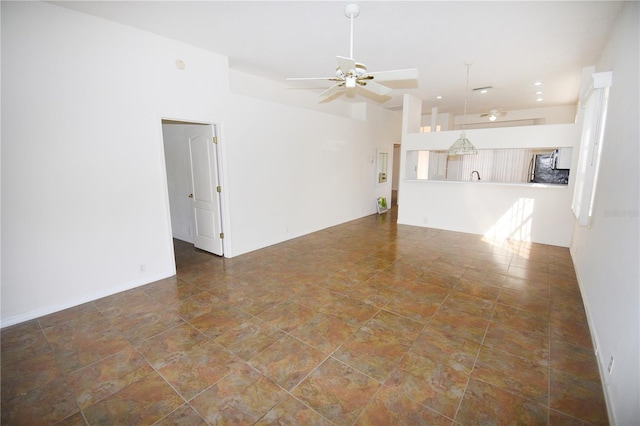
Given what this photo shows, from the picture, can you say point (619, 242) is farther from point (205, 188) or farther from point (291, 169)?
point (205, 188)

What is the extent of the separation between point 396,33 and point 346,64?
51.7 inches

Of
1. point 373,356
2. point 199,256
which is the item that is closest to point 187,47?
point 199,256

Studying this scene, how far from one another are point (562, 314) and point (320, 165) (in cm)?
461

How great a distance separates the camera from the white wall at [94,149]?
8.71 ft

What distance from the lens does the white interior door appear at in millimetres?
4395

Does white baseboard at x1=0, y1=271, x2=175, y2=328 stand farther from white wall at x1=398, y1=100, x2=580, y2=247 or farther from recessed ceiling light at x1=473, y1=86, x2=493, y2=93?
recessed ceiling light at x1=473, y1=86, x2=493, y2=93

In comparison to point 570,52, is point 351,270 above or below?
below

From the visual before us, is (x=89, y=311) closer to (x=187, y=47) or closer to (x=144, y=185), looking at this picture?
(x=144, y=185)

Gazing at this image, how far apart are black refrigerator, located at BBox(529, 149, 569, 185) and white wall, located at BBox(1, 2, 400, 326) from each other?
5158mm

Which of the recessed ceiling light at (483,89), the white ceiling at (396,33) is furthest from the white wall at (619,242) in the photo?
the recessed ceiling light at (483,89)

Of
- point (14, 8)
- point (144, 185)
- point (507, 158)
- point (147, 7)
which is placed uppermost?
point (147, 7)

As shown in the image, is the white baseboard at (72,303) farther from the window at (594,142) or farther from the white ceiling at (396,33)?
the window at (594,142)

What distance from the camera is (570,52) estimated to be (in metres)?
3.98

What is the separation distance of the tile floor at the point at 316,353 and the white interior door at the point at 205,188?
88 cm
